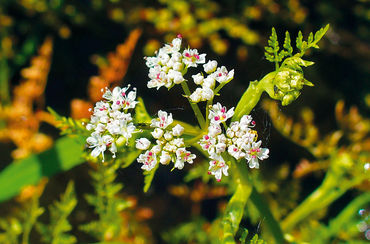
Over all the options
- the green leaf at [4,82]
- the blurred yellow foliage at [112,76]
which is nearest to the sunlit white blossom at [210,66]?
the blurred yellow foliage at [112,76]

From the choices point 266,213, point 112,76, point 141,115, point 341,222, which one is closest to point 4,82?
point 112,76

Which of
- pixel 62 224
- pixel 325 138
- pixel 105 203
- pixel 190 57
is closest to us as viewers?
pixel 190 57

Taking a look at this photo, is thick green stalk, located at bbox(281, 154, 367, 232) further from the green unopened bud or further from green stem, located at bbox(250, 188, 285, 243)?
the green unopened bud

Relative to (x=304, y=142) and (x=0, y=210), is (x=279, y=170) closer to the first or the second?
(x=304, y=142)

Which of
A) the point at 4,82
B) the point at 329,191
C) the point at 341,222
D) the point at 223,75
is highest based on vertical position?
the point at 4,82

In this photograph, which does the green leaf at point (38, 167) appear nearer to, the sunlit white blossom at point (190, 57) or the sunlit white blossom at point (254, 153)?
the sunlit white blossom at point (190, 57)

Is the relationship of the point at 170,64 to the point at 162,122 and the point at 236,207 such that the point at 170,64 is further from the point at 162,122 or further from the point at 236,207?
the point at 236,207

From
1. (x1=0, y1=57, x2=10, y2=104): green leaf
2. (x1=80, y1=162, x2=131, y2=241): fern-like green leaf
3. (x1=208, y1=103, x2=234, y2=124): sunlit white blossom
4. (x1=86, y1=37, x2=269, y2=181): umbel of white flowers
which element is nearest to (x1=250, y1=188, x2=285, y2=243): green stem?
(x1=86, y1=37, x2=269, y2=181): umbel of white flowers

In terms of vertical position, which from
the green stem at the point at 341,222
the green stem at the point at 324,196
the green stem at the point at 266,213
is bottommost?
the green stem at the point at 341,222
